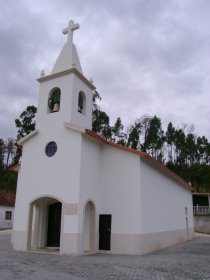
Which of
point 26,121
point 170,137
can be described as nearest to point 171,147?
point 170,137

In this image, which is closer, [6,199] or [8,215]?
[8,215]

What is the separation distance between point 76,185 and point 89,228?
250cm

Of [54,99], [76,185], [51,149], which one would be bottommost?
[76,185]

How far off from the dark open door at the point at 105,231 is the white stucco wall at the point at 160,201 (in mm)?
1610

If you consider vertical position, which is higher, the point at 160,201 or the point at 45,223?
the point at 160,201

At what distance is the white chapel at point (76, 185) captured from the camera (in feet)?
45.0

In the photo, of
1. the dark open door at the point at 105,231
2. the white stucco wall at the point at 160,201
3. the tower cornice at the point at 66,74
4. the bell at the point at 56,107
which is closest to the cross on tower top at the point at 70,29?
the tower cornice at the point at 66,74

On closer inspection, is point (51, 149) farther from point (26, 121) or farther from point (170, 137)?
point (170, 137)

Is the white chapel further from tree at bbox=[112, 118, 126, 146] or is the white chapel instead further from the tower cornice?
tree at bbox=[112, 118, 126, 146]

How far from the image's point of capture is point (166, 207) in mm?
18797

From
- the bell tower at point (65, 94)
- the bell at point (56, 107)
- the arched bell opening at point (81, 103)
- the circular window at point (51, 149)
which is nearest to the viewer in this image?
the circular window at point (51, 149)

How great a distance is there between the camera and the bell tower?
596 inches

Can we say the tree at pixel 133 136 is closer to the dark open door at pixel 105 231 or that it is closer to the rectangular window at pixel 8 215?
the rectangular window at pixel 8 215

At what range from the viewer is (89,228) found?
14.5 m
